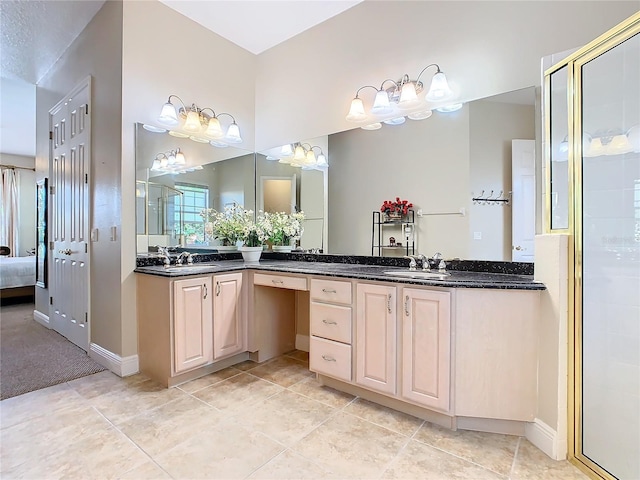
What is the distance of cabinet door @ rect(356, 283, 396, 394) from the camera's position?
77.2 inches

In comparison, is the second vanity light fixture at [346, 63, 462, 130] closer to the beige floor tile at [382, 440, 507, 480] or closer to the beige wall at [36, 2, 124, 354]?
the beige wall at [36, 2, 124, 354]

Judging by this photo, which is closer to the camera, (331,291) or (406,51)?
(331,291)

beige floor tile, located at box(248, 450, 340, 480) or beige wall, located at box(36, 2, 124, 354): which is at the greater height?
beige wall, located at box(36, 2, 124, 354)

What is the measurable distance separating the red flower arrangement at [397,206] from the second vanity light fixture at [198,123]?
1715mm

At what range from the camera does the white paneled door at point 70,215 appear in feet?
9.71

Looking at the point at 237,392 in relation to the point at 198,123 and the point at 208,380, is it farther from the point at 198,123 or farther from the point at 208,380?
the point at 198,123

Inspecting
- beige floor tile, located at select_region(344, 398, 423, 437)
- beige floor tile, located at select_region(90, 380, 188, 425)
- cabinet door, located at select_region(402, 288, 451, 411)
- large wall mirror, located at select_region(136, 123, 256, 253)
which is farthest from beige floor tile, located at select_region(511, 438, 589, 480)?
large wall mirror, located at select_region(136, 123, 256, 253)

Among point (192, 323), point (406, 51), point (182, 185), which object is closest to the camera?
point (192, 323)

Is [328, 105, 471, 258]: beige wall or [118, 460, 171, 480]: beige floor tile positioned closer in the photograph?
[118, 460, 171, 480]: beige floor tile

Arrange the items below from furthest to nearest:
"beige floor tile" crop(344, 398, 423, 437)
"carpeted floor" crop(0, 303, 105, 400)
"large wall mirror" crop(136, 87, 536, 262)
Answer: "carpeted floor" crop(0, 303, 105, 400) < "large wall mirror" crop(136, 87, 536, 262) < "beige floor tile" crop(344, 398, 423, 437)

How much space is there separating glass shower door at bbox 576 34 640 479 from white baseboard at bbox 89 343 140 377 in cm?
287

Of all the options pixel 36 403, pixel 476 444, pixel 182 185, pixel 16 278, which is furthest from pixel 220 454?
pixel 16 278

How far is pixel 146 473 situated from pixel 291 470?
65 cm

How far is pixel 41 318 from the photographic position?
12.8 ft
